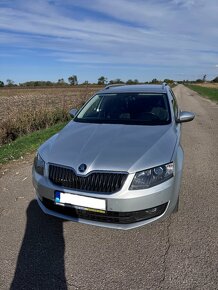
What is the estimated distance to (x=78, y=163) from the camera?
3.11m

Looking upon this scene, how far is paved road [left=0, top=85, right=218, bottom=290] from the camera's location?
2588 mm

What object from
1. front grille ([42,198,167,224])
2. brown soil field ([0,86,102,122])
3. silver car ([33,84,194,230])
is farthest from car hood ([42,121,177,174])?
brown soil field ([0,86,102,122])

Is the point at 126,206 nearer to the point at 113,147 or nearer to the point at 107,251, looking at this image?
the point at 107,251

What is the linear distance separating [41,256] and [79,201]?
0.67m

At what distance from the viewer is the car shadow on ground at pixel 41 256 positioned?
8.45ft

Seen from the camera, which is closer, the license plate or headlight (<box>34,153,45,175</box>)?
the license plate

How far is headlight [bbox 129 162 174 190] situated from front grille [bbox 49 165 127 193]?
5.2 inches

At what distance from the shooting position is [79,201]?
3.01m

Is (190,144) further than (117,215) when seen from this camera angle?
Yes

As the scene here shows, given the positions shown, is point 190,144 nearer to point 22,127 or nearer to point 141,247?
point 141,247

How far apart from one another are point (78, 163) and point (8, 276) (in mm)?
1250

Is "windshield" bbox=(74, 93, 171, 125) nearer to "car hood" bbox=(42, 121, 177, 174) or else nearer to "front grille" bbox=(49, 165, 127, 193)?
"car hood" bbox=(42, 121, 177, 174)

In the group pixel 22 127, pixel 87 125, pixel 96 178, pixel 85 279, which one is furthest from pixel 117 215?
pixel 22 127

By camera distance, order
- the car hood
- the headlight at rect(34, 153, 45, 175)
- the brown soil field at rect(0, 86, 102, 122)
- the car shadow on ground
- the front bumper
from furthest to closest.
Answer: the brown soil field at rect(0, 86, 102, 122)
the headlight at rect(34, 153, 45, 175)
the car hood
the front bumper
the car shadow on ground
